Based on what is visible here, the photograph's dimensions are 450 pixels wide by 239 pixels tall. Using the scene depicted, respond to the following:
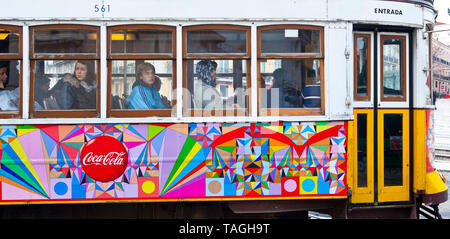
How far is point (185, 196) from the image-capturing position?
17.6 ft

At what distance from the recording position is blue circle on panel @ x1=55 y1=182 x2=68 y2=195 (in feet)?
17.3

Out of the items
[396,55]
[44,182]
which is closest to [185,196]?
[44,182]

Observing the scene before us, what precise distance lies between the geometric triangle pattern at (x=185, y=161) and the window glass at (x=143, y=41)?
2.51ft

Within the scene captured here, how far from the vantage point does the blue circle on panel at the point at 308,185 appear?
5.46 metres

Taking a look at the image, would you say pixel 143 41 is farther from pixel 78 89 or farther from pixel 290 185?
pixel 290 185

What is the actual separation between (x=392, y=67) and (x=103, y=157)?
3.30 metres

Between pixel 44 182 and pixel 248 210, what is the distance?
2.08m

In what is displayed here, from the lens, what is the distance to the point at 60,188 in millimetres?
5270

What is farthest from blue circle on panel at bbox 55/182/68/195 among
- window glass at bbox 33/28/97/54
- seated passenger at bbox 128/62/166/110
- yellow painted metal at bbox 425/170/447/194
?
yellow painted metal at bbox 425/170/447/194

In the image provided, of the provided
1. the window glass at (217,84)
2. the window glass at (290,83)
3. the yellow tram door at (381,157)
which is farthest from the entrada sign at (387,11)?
the window glass at (217,84)

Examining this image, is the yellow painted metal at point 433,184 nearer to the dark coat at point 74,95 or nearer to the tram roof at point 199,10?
the tram roof at point 199,10

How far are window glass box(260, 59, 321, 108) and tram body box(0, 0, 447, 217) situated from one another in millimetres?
15

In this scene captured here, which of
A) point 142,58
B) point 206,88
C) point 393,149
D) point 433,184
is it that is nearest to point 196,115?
point 206,88

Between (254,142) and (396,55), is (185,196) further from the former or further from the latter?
(396,55)
